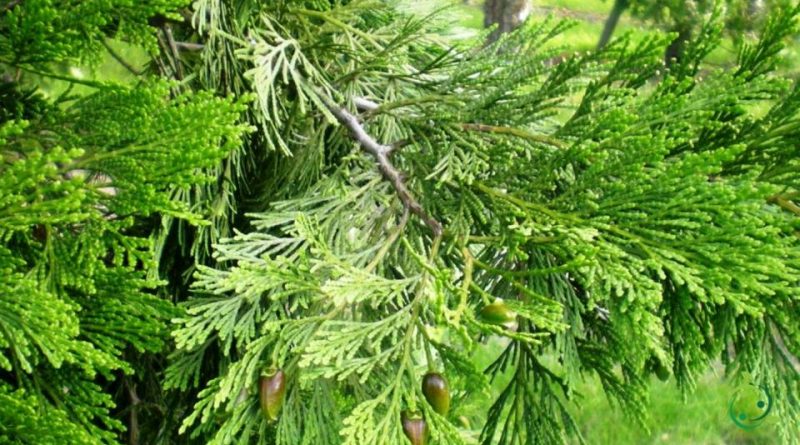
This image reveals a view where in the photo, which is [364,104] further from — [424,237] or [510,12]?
[510,12]

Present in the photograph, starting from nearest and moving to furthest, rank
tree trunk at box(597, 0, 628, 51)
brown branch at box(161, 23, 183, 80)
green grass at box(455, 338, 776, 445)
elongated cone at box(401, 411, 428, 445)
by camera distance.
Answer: elongated cone at box(401, 411, 428, 445) < brown branch at box(161, 23, 183, 80) < green grass at box(455, 338, 776, 445) < tree trunk at box(597, 0, 628, 51)

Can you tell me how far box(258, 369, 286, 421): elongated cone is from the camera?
1396 mm

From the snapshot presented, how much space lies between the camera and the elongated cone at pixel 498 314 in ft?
4.11

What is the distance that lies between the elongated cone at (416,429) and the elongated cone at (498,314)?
217 millimetres

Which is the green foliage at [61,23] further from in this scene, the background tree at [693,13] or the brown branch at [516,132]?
the background tree at [693,13]

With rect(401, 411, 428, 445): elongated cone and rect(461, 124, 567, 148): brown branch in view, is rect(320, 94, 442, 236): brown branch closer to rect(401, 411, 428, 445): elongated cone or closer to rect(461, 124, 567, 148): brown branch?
rect(461, 124, 567, 148): brown branch

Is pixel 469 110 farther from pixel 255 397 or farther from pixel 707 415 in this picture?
pixel 707 415

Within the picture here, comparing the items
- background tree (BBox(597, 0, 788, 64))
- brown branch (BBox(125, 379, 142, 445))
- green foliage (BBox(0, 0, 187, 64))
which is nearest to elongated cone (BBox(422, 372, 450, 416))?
green foliage (BBox(0, 0, 187, 64))

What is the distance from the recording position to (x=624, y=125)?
1301 mm

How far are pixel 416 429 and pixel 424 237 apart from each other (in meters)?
0.52

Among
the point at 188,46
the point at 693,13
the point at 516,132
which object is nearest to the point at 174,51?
the point at 188,46

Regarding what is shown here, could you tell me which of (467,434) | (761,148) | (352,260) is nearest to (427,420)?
(352,260)

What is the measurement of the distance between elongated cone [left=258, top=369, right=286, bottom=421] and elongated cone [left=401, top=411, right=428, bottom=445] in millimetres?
254

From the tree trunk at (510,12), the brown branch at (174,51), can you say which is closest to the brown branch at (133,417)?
the brown branch at (174,51)
